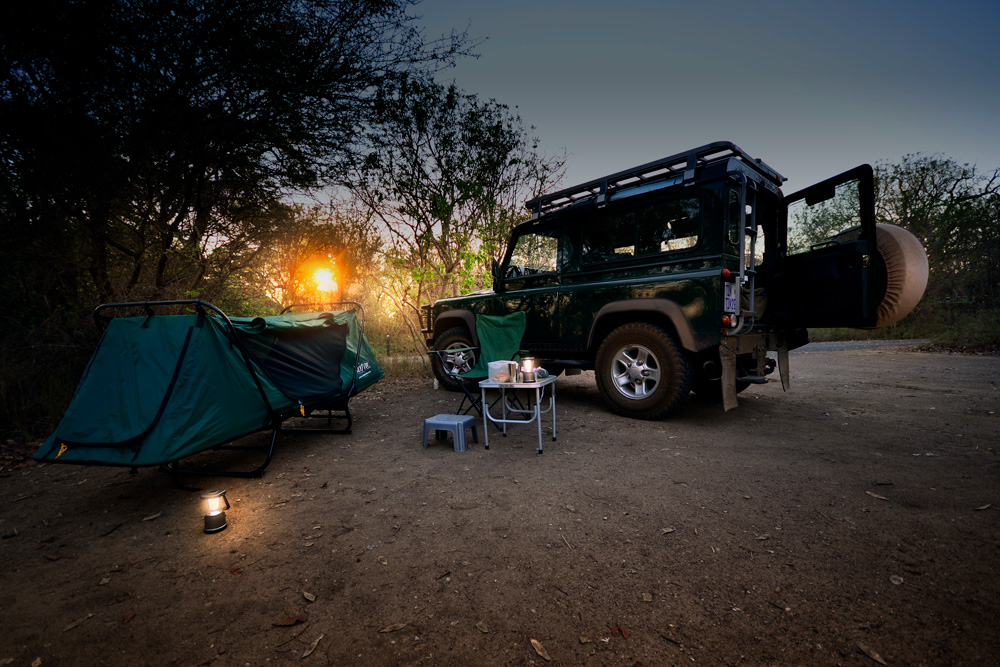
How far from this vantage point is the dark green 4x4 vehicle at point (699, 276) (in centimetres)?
370

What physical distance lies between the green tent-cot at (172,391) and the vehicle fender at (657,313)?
3017 millimetres

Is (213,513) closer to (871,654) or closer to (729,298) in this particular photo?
(871,654)

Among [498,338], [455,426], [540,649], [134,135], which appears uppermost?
[134,135]

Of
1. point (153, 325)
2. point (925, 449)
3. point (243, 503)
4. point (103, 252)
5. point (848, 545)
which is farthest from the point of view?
point (103, 252)

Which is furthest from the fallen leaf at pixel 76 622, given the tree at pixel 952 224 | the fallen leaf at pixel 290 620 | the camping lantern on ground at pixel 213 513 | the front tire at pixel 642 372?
the tree at pixel 952 224

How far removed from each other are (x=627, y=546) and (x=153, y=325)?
336cm

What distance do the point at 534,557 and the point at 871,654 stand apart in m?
1.21

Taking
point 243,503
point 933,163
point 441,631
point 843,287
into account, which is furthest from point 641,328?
point 933,163

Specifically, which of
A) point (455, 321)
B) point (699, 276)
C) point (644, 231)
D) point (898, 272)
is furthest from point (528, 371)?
point (898, 272)

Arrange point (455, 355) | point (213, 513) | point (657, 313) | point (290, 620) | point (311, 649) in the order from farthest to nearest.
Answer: point (455, 355) < point (657, 313) < point (213, 513) < point (290, 620) < point (311, 649)

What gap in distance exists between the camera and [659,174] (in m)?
4.16

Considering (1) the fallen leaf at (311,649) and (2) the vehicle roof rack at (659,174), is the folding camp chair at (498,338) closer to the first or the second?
(2) the vehicle roof rack at (659,174)

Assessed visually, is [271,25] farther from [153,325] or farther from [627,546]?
[627,546]

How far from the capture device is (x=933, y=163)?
1260 centimetres
